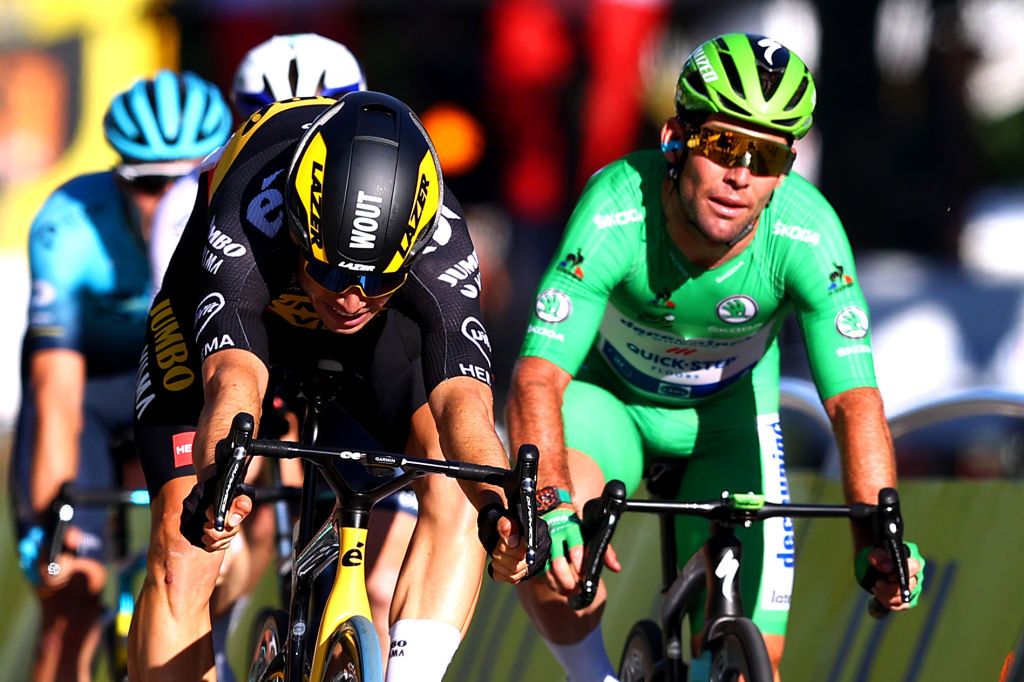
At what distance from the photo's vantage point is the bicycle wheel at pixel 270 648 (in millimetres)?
5039

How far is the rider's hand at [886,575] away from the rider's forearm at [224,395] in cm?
178

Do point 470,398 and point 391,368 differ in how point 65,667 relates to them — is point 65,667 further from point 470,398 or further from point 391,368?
point 470,398

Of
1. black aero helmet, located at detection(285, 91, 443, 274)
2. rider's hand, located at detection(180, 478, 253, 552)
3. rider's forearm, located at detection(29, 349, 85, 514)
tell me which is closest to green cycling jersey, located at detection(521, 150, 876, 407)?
black aero helmet, located at detection(285, 91, 443, 274)

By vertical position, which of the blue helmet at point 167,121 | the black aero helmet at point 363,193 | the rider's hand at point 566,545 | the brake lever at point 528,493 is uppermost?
the blue helmet at point 167,121

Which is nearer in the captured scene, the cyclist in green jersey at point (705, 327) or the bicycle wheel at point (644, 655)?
the cyclist in green jersey at point (705, 327)

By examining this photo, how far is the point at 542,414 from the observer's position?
17.4 feet

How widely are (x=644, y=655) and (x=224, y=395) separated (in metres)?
1.79

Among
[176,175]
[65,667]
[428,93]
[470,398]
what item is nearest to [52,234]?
[176,175]

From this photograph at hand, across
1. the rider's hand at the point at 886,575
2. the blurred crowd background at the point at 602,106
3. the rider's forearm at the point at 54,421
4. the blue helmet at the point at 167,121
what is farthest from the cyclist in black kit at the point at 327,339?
the blurred crowd background at the point at 602,106

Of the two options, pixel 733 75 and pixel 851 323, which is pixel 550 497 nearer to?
pixel 851 323

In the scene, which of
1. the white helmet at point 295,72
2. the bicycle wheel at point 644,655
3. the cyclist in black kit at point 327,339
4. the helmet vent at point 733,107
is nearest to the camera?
the cyclist in black kit at point 327,339

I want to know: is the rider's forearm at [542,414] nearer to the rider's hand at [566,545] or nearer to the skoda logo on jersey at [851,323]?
the rider's hand at [566,545]

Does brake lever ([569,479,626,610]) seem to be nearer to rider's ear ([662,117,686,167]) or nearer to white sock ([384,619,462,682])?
white sock ([384,619,462,682])

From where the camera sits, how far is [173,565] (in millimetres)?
5023
